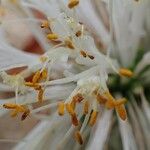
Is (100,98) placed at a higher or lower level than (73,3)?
lower

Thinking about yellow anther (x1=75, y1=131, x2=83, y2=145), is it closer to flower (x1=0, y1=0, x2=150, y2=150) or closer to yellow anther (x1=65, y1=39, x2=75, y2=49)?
flower (x1=0, y1=0, x2=150, y2=150)

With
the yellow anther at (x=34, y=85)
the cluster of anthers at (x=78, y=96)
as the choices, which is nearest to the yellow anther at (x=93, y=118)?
the cluster of anthers at (x=78, y=96)

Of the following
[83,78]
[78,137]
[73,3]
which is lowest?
[78,137]

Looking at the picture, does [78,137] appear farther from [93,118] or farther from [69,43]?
[69,43]

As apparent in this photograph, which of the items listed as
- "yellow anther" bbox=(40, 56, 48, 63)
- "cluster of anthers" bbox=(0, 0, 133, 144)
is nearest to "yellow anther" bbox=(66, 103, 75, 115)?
"cluster of anthers" bbox=(0, 0, 133, 144)

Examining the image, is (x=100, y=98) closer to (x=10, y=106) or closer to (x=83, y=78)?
(x=83, y=78)

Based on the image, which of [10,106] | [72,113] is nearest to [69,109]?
[72,113]

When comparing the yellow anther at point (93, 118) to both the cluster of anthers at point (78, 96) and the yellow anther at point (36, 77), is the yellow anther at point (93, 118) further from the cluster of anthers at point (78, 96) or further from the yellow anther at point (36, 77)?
the yellow anther at point (36, 77)

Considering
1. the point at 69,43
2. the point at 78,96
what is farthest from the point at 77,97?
the point at 69,43
